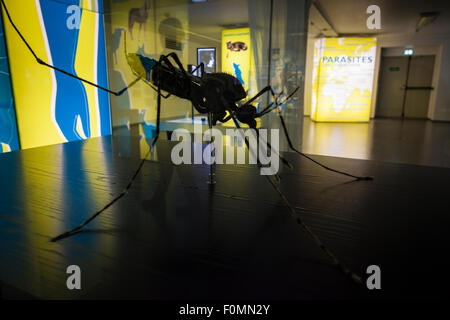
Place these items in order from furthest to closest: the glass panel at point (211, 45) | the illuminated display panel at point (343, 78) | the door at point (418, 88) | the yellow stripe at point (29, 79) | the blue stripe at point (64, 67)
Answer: the door at point (418, 88), the illuminated display panel at point (343, 78), the blue stripe at point (64, 67), the yellow stripe at point (29, 79), the glass panel at point (211, 45)

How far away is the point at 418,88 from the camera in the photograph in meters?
7.41

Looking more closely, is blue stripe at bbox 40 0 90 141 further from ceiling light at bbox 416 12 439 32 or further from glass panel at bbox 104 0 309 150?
ceiling light at bbox 416 12 439 32

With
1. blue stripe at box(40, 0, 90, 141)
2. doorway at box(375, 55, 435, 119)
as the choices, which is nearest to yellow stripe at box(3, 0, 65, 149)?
blue stripe at box(40, 0, 90, 141)

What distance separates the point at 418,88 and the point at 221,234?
8.55 meters

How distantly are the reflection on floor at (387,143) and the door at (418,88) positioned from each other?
1.24 metres

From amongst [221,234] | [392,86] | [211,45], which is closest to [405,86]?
[392,86]

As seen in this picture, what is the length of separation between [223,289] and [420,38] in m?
7.88

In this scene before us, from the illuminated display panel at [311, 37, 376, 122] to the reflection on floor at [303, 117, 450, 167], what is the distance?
129cm

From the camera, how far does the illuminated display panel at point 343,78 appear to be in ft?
23.6

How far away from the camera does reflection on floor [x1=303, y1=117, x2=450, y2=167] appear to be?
3693mm

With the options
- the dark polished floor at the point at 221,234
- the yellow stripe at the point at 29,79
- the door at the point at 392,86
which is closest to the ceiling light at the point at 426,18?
the door at the point at 392,86

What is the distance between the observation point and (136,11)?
9.35ft

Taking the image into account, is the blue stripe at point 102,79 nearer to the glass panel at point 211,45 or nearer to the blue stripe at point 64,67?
the blue stripe at point 64,67

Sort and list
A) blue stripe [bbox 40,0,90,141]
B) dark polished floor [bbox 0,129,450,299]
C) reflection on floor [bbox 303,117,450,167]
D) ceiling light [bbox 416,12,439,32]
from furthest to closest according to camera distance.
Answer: ceiling light [bbox 416,12,439,32], reflection on floor [bbox 303,117,450,167], blue stripe [bbox 40,0,90,141], dark polished floor [bbox 0,129,450,299]
